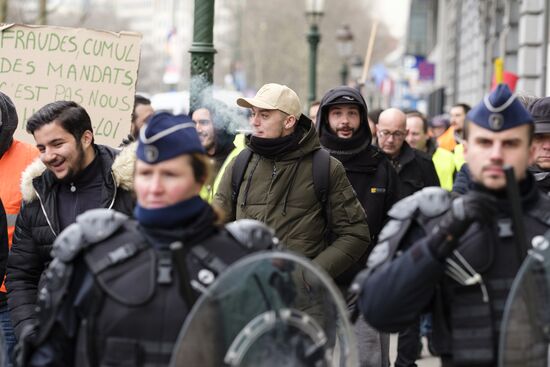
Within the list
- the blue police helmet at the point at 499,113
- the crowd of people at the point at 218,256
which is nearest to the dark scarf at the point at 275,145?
the crowd of people at the point at 218,256

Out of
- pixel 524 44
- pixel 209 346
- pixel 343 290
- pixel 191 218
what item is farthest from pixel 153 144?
pixel 524 44

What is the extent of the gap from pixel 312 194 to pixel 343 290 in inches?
34.0

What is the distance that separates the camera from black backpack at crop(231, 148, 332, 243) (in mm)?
6926

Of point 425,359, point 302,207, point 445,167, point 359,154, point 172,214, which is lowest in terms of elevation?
point 425,359

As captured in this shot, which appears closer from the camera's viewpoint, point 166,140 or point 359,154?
point 166,140

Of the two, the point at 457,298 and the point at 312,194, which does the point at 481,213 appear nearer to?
the point at 457,298

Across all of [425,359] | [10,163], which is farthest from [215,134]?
[425,359]

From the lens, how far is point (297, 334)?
12.3 feet

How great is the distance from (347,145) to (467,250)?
4053 mm

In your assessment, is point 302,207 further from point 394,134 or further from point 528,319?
point 528,319

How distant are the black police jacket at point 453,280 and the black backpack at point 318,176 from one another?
2.73 m

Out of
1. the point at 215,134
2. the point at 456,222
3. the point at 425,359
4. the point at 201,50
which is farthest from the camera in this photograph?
the point at 425,359

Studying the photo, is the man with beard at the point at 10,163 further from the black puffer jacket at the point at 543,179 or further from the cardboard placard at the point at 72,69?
the black puffer jacket at the point at 543,179

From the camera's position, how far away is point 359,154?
811cm
